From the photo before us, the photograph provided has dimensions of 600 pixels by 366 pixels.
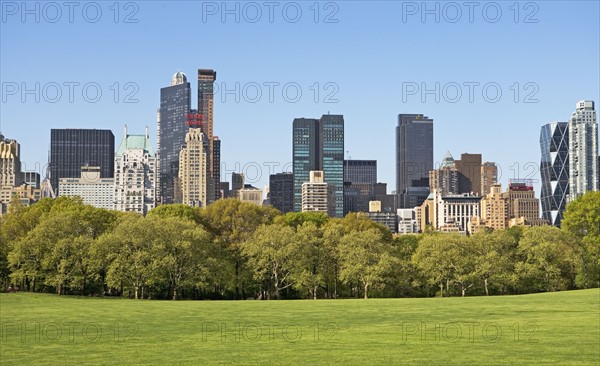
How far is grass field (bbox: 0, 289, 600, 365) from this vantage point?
27.8 meters

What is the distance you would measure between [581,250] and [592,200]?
19.4 ft

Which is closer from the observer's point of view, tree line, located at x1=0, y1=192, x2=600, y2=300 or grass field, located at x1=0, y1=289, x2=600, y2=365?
grass field, located at x1=0, y1=289, x2=600, y2=365

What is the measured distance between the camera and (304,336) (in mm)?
34625

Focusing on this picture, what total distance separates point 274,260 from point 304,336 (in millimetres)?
48405

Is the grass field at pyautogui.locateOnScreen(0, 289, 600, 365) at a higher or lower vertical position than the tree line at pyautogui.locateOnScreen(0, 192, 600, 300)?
lower

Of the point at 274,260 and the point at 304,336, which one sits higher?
the point at 274,260

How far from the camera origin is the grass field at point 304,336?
91.4ft

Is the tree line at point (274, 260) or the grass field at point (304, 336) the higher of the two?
the tree line at point (274, 260)

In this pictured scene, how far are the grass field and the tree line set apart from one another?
23833mm

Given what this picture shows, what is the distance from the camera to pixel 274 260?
82.9 metres

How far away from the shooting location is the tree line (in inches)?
3051

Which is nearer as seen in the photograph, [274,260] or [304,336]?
[304,336]

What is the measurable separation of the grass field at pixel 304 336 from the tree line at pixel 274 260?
23833mm

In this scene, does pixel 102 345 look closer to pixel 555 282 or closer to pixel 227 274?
pixel 227 274
